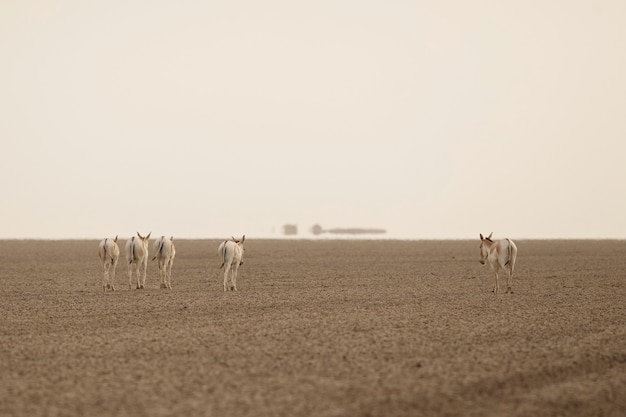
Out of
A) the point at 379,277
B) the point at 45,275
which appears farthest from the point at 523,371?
the point at 45,275

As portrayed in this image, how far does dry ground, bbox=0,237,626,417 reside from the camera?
1045 centimetres

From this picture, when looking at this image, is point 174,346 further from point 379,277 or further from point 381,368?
point 379,277

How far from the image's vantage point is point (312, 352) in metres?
14.3

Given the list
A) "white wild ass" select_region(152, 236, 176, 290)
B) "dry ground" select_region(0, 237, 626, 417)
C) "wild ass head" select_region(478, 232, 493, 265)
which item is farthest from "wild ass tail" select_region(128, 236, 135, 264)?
"wild ass head" select_region(478, 232, 493, 265)

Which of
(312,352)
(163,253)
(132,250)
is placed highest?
(132,250)

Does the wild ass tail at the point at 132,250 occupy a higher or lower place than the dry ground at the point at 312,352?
higher

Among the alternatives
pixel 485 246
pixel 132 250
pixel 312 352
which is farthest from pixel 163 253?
pixel 312 352

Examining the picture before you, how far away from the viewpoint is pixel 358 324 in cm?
1819

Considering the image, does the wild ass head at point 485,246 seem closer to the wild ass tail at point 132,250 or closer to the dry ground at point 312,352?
the dry ground at point 312,352

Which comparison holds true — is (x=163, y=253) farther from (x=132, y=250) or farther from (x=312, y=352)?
(x=312, y=352)

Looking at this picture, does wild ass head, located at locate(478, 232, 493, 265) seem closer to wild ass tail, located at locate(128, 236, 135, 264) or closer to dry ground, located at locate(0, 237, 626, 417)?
dry ground, located at locate(0, 237, 626, 417)

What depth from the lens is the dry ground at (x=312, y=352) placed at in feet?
34.3

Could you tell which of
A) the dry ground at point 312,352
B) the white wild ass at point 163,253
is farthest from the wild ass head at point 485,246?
the white wild ass at point 163,253

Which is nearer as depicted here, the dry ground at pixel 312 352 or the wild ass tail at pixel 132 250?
the dry ground at pixel 312 352
